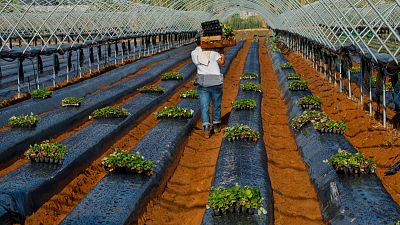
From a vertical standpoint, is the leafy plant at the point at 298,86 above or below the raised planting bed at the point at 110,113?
above

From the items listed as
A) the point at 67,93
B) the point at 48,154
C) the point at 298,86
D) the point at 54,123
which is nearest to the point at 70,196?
the point at 48,154

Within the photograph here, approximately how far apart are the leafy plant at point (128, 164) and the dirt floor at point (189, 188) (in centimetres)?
52

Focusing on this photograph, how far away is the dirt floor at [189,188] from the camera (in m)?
7.13

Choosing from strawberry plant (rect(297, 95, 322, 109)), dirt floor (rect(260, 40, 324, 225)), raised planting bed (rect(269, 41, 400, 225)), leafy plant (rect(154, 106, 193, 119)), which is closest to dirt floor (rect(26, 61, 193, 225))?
leafy plant (rect(154, 106, 193, 119))

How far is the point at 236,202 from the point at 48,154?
3842 mm

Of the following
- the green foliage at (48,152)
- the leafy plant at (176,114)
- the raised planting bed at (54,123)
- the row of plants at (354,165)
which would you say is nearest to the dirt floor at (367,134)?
the row of plants at (354,165)

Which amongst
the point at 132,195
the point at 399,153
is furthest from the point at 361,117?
the point at 132,195

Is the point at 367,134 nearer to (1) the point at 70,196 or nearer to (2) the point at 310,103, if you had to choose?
(2) the point at 310,103

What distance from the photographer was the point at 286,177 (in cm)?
880

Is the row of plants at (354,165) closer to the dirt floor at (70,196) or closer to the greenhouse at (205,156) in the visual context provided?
the greenhouse at (205,156)

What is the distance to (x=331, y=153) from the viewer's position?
8758mm

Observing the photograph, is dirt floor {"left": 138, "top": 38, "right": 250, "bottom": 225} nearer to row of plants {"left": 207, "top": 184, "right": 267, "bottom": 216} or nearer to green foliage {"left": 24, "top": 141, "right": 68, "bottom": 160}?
row of plants {"left": 207, "top": 184, "right": 267, "bottom": 216}

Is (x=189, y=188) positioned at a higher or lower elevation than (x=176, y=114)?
lower

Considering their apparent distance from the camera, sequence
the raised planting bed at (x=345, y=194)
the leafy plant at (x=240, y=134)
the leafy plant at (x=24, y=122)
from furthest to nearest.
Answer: the leafy plant at (x=24, y=122)
the leafy plant at (x=240, y=134)
the raised planting bed at (x=345, y=194)
